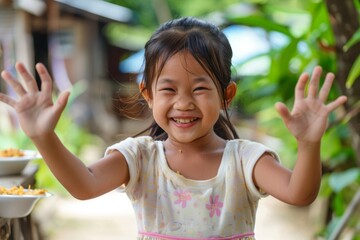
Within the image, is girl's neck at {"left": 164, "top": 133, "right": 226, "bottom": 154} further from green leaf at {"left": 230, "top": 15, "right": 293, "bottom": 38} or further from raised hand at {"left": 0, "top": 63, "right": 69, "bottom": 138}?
green leaf at {"left": 230, "top": 15, "right": 293, "bottom": 38}

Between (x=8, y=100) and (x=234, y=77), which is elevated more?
(x=8, y=100)

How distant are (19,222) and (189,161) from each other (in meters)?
0.70

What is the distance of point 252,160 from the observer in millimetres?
1826

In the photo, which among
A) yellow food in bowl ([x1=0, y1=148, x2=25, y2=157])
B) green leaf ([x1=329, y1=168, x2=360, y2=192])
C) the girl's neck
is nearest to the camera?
the girl's neck

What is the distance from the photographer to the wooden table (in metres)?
1.99

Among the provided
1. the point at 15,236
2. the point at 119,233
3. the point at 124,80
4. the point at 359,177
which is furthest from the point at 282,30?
the point at 124,80

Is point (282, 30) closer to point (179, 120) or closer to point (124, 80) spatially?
point (179, 120)

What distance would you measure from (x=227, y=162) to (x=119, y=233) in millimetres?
6362

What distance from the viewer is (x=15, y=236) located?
2.15 metres

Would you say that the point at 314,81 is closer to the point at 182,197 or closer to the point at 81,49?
the point at 182,197

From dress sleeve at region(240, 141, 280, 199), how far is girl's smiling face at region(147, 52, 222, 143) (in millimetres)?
135

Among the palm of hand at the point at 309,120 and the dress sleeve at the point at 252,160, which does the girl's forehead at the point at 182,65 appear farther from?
the palm of hand at the point at 309,120

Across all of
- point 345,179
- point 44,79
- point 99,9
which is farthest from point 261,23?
point 99,9

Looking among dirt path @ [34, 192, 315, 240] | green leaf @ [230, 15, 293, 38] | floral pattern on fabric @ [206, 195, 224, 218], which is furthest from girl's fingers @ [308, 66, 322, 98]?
dirt path @ [34, 192, 315, 240]
